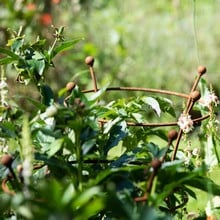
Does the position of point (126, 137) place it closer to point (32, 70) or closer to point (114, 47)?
point (32, 70)

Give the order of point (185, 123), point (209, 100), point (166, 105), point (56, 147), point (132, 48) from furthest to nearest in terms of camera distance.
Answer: point (132, 48) → point (166, 105) → point (209, 100) → point (185, 123) → point (56, 147)

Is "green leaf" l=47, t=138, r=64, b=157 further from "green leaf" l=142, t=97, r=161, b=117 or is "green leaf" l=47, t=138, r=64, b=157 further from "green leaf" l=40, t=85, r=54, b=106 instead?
"green leaf" l=142, t=97, r=161, b=117

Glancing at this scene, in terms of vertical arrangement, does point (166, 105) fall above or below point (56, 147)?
above

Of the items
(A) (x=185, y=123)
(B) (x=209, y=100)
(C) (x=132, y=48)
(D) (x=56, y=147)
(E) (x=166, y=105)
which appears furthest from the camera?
(C) (x=132, y=48)

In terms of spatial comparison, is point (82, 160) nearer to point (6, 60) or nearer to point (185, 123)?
point (185, 123)

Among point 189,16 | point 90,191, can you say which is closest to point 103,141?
point 90,191

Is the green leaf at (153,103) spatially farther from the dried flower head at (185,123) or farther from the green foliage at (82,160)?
the dried flower head at (185,123)

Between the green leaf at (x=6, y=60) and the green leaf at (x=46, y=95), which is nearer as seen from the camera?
the green leaf at (x=46, y=95)

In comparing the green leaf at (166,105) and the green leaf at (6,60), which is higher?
the green leaf at (6,60)

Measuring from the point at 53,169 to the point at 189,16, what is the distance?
6.77 m

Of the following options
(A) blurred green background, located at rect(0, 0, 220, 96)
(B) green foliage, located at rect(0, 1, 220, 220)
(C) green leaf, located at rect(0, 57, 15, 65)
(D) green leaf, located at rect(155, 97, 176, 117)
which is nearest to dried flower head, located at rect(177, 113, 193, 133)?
(B) green foliage, located at rect(0, 1, 220, 220)

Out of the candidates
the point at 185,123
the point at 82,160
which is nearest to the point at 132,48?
the point at 185,123

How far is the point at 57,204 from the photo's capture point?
88 cm

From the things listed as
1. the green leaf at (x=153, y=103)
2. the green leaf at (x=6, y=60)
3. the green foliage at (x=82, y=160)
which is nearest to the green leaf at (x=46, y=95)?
the green foliage at (x=82, y=160)
